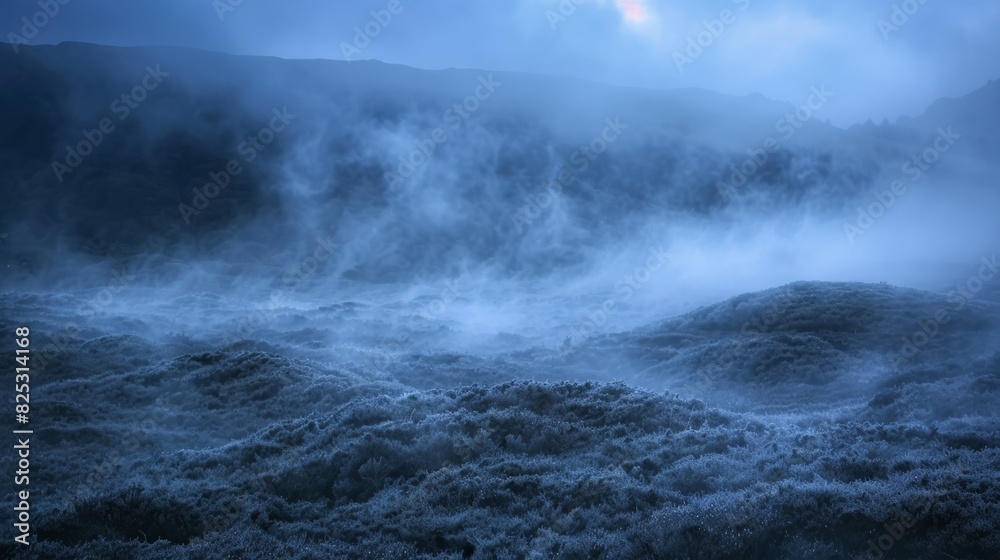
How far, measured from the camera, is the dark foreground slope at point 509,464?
20.3 feet

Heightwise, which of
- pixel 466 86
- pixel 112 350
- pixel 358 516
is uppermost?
pixel 466 86

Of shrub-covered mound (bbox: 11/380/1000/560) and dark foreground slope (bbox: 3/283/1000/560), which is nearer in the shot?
shrub-covered mound (bbox: 11/380/1000/560)

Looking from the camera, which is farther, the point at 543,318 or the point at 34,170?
the point at 34,170

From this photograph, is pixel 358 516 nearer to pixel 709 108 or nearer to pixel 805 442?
pixel 805 442

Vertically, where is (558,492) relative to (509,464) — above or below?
below

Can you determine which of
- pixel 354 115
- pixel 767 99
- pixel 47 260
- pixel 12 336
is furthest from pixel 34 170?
pixel 767 99

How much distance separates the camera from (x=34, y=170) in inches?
2053

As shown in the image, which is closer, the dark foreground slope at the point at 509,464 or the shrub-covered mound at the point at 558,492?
the shrub-covered mound at the point at 558,492

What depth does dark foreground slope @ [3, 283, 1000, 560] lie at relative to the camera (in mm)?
6184

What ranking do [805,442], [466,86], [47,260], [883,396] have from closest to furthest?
[805,442]
[883,396]
[47,260]
[466,86]

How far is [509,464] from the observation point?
886cm

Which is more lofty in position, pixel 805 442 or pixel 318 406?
pixel 318 406

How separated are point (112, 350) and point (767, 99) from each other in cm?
8146

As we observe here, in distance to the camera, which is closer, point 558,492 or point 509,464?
point 558,492
